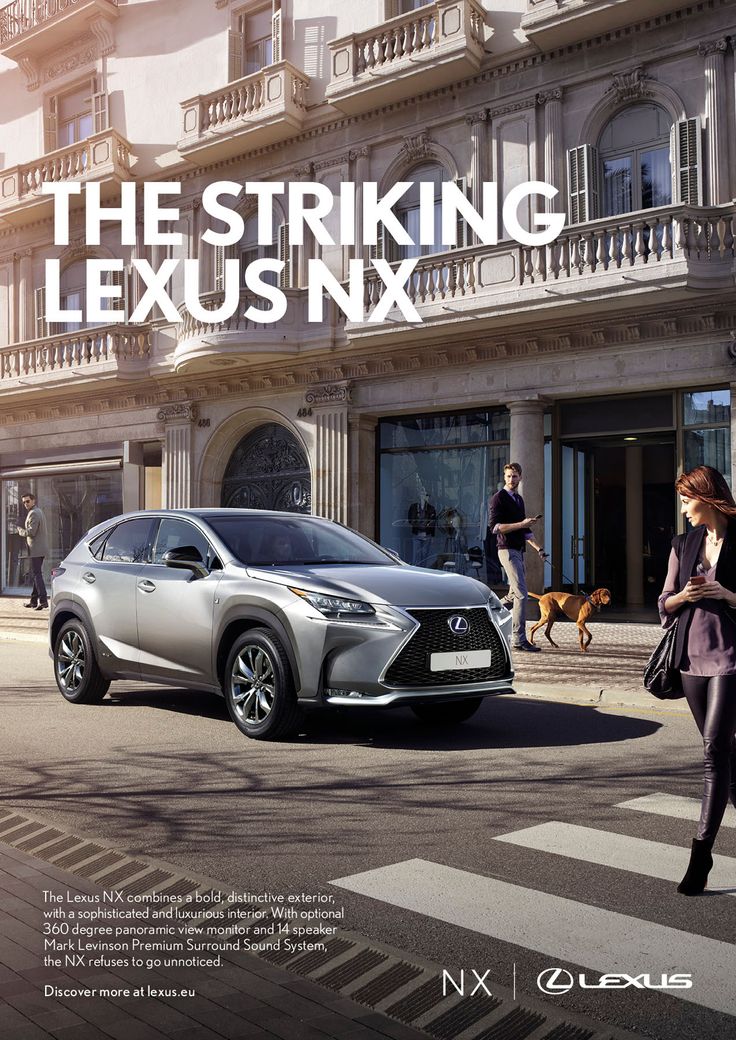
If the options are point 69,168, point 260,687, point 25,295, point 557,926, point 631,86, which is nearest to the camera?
point 557,926

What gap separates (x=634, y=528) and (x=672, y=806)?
12183 millimetres

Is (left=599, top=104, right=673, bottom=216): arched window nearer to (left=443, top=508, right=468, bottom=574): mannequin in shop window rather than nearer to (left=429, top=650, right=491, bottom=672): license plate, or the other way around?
(left=443, top=508, right=468, bottom=574): mannequin in shop window

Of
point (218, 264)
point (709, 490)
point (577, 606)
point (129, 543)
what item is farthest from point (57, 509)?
point (709, 490)

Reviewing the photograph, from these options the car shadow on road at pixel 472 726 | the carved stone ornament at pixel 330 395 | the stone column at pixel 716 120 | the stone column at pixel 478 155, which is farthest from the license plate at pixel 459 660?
the carved stone ornament at pixel 330 395

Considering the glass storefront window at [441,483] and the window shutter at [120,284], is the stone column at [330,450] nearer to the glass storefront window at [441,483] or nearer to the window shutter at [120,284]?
the glass storefront window at [441,483]

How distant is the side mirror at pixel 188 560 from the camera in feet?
28.2

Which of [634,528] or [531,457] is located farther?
[531,457]

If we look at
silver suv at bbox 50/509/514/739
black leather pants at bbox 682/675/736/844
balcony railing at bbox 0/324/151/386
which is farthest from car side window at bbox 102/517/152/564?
balcony railing at bbox 0/324/151/386

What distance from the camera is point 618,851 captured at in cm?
495

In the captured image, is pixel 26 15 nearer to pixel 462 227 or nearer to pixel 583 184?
pixel 462 227

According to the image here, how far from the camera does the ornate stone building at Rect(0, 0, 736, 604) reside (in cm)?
1662

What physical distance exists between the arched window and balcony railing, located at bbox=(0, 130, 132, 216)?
11435mm

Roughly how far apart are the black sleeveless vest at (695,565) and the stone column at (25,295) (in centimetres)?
2428

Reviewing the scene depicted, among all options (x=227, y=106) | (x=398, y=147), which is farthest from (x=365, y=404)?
(x=227, y=106)
